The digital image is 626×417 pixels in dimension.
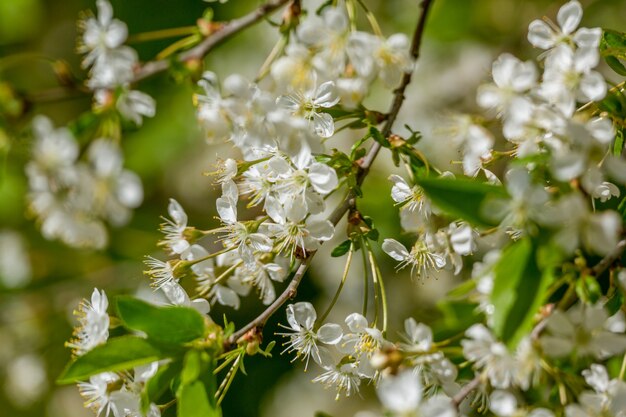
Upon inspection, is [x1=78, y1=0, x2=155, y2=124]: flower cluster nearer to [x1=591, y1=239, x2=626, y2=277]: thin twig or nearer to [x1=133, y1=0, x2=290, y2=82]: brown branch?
[x1=133, y1=0, x2=290, y2=82]: brown branch

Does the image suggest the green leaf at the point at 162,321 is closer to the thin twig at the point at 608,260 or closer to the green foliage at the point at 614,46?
the thin twig at the point at 608,260

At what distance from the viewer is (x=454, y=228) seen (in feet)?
2.87

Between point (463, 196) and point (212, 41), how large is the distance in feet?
1.19

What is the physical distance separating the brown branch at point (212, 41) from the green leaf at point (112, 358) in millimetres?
288

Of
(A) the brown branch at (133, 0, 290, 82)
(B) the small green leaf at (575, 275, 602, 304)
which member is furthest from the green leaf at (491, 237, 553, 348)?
(A) the brown branch at (133, 0, 290, 82)

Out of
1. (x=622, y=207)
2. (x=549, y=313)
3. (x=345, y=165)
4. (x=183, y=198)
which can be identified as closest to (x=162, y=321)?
(x=345, y=165)

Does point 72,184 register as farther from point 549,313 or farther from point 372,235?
point 549,313

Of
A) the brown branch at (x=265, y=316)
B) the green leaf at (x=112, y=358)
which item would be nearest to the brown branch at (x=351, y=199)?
the brown branch at (x=265, y=316)

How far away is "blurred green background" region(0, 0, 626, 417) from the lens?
2.16 m

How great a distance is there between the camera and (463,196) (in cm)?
72

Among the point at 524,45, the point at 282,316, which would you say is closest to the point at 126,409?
the point at 282,316

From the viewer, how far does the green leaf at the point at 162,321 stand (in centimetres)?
80

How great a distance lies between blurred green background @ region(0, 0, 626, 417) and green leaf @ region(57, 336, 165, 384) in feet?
4.02

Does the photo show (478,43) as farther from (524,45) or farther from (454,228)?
(454,228)
